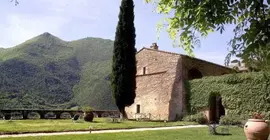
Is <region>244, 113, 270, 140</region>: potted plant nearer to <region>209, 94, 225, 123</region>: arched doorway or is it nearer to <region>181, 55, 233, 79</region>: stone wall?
<region>209, 94, 225, 123</region>: arched doorway

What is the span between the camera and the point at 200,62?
29.6 metres

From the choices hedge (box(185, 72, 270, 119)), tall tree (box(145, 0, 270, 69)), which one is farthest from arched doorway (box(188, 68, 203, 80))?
tall tree (box(145, 0, 270, 69))

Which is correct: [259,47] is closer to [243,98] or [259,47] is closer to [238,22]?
[238,22]

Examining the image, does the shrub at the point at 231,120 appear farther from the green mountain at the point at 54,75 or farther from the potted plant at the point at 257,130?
the green mountain at the point at 54,75

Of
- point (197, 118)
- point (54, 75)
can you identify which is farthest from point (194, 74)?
point (54, 75)

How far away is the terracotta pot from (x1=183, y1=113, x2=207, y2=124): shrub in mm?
13755

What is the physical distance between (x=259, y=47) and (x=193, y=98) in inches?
943

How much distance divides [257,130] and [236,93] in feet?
44.3

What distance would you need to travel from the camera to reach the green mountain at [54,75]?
52344 millimetres

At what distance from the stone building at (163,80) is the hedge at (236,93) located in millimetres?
1244

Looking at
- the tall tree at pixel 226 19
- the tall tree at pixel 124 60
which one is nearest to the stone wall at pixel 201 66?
the tall tree at pixel 124 60

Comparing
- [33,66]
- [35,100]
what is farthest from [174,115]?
[33,66]

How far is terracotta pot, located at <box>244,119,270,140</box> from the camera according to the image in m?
10.6

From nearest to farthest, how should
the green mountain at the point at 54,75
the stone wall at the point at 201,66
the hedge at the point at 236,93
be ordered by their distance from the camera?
1. the hedge at the point at 236,93
2. the stone wall at the point at 201,66
3. the green mountain at the point at 54,75
